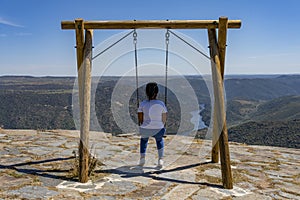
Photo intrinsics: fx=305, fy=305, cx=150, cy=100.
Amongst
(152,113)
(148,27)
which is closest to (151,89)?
(152,113)

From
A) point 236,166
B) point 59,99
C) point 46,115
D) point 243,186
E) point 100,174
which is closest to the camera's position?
point 243,186

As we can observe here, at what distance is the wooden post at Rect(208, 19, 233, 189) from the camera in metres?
4.26

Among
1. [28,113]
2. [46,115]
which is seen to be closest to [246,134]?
[46,115]

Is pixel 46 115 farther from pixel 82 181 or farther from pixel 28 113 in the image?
pixel 82 181

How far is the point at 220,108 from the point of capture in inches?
178

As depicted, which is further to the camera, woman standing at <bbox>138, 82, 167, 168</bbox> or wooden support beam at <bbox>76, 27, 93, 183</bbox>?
woman standing at <bbox>138, 82, 167, 168</bbox>

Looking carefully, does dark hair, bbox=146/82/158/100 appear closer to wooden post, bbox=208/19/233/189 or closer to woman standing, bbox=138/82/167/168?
woman standing, bbox=138/82/167/168

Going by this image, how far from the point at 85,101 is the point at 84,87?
0.22 meters

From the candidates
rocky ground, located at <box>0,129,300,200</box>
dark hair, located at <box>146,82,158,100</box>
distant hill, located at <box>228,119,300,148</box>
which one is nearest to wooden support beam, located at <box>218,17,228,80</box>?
dark hair, located at <box>146,82,158,100</box>

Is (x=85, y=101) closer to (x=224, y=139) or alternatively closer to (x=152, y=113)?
(x=152, y=113)

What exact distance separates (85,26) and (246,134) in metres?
41.6

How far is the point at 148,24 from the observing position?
4.84m

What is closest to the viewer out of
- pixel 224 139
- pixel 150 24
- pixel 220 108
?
pixel 224 139

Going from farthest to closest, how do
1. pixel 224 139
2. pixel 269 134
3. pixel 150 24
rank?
pixel 269 134
pixel 150 24
pixel 224 139
